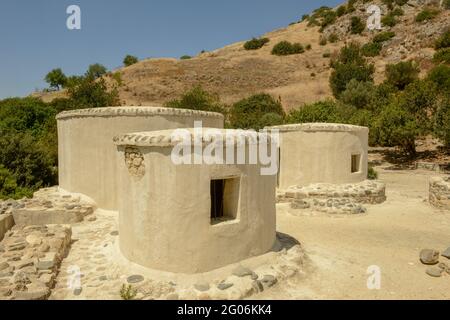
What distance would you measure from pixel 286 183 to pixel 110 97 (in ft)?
61.2

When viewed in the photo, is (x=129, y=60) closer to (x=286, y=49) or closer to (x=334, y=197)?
(x=286, y=49)

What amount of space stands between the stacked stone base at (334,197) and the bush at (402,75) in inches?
1048

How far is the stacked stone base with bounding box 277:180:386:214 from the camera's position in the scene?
38.0ft

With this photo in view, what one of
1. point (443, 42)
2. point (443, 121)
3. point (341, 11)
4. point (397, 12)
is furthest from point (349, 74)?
point (341, 11)

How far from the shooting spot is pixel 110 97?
26.7m

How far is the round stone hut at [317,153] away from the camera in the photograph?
41.4 ft

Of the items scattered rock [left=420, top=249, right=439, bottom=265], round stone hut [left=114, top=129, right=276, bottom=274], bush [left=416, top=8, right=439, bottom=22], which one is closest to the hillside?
bush [left=416, top=8, right=439, bottom=22]

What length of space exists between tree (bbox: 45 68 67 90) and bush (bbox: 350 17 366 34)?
1748 inches

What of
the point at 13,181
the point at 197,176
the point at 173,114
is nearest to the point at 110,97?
the point at 13,181

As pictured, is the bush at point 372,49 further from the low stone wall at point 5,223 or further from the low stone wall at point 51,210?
the low stone wall at point 5,223

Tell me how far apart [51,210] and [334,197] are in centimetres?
924

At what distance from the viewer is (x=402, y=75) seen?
35.2 meters

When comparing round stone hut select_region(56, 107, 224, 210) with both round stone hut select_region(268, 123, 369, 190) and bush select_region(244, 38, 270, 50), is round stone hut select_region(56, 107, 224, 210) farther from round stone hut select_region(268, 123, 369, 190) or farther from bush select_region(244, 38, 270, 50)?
bush select_region(244, 38, 270, 50)
